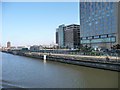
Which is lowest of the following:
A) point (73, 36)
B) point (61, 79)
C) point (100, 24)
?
point (61, 79)

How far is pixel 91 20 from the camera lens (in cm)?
6300

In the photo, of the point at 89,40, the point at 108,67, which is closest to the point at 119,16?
the point at 89,40

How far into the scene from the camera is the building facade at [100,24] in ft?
173

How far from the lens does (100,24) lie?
58438 mm

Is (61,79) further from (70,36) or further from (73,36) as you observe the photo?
(70,36)

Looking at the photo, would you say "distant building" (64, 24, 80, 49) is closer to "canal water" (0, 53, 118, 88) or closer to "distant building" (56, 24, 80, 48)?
"distant building" (56, 24, 80, 48)

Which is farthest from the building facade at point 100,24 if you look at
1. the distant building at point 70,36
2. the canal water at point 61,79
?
the canal water at point 61,79

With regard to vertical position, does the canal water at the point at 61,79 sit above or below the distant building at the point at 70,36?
below

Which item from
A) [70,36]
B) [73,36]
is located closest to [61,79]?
[73,36]

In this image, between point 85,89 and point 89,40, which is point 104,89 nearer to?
point 85,89

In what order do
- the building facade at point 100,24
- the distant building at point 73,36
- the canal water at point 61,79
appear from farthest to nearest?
1. the distant building at point 73,36
2. the building facade at point 100,24
3. the canal water at point 61,79

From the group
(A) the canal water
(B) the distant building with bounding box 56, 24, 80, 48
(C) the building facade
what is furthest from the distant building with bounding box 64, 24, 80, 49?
(A) the canal water

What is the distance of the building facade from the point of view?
52.6m

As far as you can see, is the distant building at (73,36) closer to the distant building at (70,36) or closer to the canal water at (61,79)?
the distant building at (70,36)
